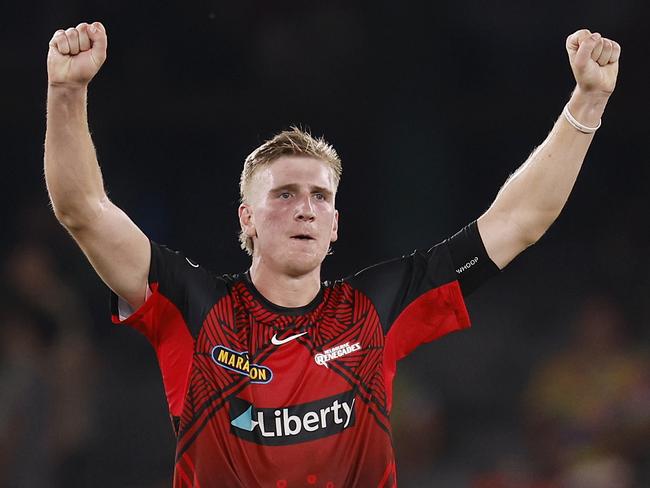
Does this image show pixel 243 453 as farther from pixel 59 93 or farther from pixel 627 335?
pixel 627 335

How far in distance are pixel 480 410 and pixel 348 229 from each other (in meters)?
1.81

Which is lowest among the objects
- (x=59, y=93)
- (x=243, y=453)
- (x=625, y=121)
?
(x=243, y=453)

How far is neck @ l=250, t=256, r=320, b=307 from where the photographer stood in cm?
325

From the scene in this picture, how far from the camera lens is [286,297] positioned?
10.7ft

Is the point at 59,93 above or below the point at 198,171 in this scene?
below

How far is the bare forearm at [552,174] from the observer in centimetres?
321

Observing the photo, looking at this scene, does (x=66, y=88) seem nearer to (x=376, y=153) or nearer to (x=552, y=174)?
(x=552, y=174)

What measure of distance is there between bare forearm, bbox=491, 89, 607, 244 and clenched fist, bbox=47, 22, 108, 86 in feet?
4.65

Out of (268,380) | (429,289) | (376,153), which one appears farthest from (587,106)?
(376,153)

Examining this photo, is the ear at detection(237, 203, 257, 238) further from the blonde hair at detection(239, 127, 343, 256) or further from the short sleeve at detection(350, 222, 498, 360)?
the short sleeve at detection(350, 222, 498, 360)

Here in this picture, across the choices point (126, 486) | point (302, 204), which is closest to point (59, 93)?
point (302, 204)

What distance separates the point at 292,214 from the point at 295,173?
6.0 inches

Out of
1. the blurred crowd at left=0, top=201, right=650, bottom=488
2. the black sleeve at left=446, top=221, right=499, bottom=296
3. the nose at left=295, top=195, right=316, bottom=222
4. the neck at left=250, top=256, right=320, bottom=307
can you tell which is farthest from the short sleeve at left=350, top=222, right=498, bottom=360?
the blurred crowd at left=0, top=201, right=650, bottom=488

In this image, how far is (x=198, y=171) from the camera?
8.17 m
